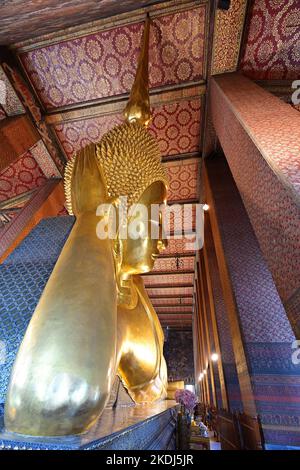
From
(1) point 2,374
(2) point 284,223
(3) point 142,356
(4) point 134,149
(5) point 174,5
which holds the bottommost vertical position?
(1) point 2,374

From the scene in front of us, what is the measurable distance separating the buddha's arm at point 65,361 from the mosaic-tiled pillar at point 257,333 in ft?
7.41

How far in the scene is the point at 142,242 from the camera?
3.14 feet

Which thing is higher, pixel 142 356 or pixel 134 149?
pixel 134 149

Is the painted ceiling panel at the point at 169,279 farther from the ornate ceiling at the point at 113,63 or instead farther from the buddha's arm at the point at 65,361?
the buddha's arm at the point at 65,361

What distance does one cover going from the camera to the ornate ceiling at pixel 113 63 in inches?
98.9

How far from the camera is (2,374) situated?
0.56 meters

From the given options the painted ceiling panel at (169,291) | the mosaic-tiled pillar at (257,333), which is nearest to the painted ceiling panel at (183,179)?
the mosaic-tiled pillar at (257,333)

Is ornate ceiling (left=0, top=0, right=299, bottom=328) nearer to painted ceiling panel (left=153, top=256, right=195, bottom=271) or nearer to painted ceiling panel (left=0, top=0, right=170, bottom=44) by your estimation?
painted ceiling panel (left=0, top=0, right=170, bottom=44)

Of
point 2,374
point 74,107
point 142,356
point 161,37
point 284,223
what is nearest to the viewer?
point 2,374

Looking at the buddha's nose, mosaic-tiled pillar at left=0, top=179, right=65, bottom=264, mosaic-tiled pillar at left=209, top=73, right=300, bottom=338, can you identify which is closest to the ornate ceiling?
mosaic-tiled pillar at left=0, top=179, right=65, bottom=264

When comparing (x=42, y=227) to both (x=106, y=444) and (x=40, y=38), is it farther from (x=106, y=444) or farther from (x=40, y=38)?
(x=40, y=38)

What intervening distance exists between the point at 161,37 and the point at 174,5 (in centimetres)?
29
